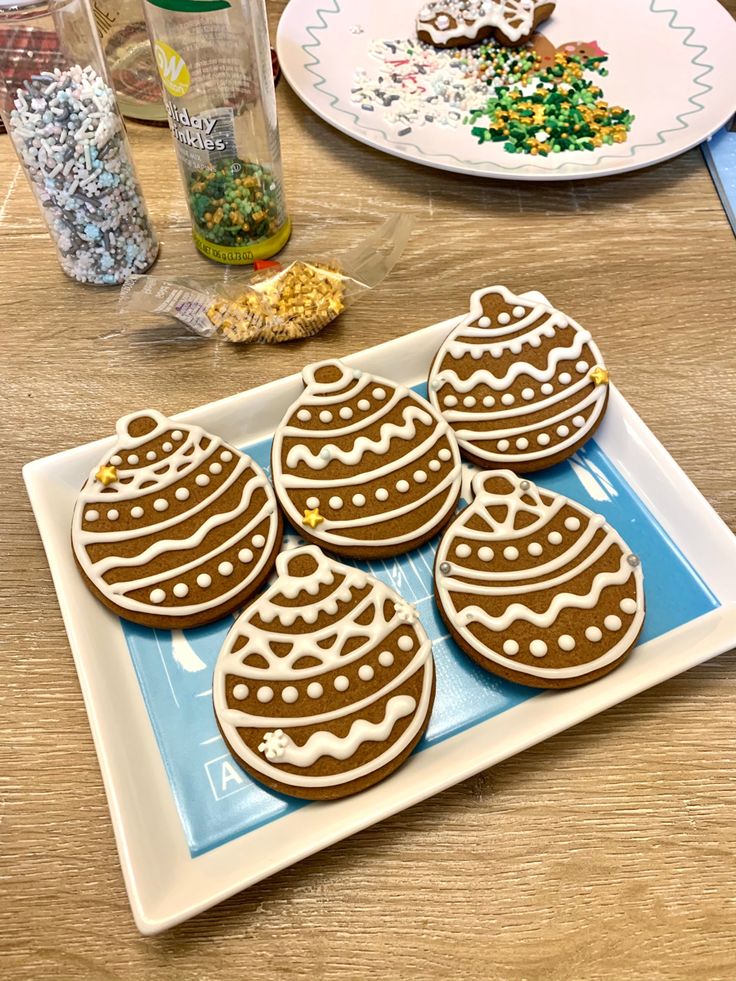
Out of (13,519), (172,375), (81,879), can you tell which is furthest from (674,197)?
(81,879)

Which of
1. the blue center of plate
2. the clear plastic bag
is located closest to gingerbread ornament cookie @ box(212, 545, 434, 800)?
the blue center of plate

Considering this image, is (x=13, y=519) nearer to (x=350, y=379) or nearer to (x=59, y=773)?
(x=59, y=773)

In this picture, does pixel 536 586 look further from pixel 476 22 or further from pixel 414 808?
Result: pixel 476 22

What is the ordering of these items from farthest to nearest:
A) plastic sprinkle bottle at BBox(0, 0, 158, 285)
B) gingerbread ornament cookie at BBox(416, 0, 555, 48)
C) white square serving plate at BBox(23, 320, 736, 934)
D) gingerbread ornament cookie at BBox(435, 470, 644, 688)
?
gingerbread ornament cookie at BBox(416, 0, 555, 48)
plastic sprinkle bottle at BBox(0, 0, 158, 285)
gingerbread ornament cookie at BBox(435, 470, 644, 688)
white square serving plate at BBox(23, 320, 736, 934)

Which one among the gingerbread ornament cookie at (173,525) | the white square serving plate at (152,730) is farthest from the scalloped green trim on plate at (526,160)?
the gingerbread ornament cookie at (173,525)

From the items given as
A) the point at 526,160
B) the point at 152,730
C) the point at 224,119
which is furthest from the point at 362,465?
the point at 526,160

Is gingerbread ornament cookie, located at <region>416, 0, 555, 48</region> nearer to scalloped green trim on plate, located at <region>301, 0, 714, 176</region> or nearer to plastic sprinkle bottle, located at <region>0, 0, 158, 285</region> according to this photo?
scalloped green trim on plate, located at <region>301, 0, 714, 176</region>
